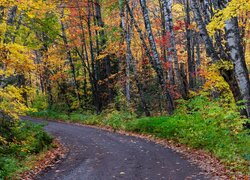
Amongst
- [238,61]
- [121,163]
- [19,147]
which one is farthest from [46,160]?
[238,61]

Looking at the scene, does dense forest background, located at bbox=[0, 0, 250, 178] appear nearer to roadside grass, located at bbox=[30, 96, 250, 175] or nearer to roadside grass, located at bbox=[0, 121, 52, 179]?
roadside grass, located at bbox=[30, 96, 250, 175]

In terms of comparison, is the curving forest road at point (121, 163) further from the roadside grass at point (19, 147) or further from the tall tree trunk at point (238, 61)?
the tall tree trunk at point (238, 61)

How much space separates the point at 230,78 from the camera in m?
11.6

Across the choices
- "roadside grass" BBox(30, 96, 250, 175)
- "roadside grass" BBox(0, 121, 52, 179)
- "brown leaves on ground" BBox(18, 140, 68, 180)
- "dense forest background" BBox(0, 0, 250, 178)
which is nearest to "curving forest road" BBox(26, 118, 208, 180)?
"brown leaves on ground" BBox(18, 140, 68, 180)

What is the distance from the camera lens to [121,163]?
31.8 ft

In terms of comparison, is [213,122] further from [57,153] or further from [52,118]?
[52,118]

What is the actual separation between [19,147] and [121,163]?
14.2ft

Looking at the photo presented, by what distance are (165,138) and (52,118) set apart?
1626cm

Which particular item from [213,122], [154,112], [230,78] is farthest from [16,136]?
[154,112]

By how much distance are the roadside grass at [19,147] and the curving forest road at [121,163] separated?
0.92 m

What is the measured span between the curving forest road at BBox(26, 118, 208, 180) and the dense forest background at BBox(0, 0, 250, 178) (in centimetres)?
239

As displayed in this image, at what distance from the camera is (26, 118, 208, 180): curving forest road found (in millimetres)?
8234

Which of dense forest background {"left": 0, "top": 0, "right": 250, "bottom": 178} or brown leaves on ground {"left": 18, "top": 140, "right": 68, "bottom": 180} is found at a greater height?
dense forest background {"left": 0, "top": 0, "right": 250, "bottom": 178}

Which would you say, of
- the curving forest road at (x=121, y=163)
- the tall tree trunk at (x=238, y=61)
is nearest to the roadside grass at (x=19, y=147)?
the curving forest road at (x=121, y=163)
